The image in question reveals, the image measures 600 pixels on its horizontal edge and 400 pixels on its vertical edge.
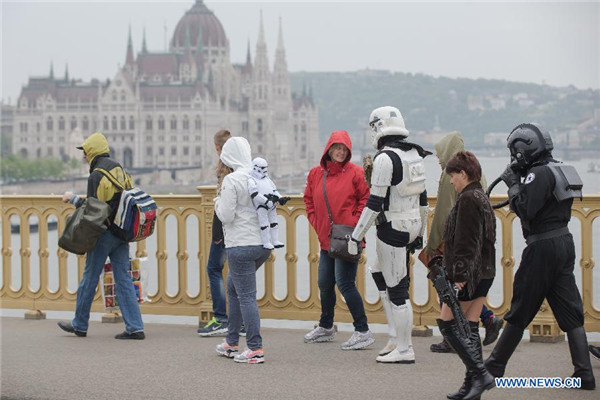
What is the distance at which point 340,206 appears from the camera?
6930 millimetres

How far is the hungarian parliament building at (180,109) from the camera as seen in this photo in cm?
16162

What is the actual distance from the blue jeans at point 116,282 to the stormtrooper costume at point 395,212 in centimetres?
200

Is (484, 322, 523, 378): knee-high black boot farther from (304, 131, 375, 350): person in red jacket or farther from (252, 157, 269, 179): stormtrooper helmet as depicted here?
(252, 157, 269, 179): stormtrooper helmet

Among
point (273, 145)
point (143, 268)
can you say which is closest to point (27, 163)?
point (273, 145)

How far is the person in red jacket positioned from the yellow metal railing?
675 mm

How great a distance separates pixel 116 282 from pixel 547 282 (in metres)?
3.32

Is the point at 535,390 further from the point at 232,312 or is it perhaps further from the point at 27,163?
the point at 27,163

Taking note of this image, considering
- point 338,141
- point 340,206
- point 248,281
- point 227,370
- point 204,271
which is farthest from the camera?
point 204,271

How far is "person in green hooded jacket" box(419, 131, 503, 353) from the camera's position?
6508 millimetres

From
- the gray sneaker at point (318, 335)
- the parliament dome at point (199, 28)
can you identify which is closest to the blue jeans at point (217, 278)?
the gray sneaker at point (318, 335)

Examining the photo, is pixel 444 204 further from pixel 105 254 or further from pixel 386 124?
pixel 105 254

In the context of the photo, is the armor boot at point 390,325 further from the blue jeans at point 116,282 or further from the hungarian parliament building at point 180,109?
the hungarian parliament building at point 180,109

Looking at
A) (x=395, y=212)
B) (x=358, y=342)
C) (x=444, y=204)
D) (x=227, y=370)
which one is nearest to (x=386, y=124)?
(x=395, y=212)

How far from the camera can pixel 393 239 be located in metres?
6.27
